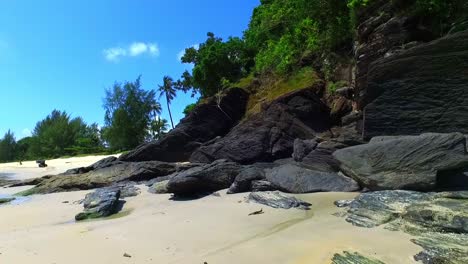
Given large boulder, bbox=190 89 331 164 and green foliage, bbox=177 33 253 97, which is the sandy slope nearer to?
green foliage, bbox=177 33 253 97

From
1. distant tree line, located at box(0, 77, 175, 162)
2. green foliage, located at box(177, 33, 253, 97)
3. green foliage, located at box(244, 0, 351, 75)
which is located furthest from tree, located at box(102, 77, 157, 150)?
green foliage, located at box(244, 0, 351, 75)

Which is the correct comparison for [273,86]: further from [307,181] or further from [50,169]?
[50,169]

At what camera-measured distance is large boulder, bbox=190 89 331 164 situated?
14.3 m

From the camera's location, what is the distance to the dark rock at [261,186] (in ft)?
31.8

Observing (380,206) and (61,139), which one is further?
(61,139)

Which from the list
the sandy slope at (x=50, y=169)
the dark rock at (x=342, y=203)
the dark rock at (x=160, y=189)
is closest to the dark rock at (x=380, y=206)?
the dark rock at (x=342, y=203)

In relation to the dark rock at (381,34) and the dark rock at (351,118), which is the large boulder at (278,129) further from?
the dark rock at (381,34)

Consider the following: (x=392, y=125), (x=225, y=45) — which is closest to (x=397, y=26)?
(x=392, y=125)

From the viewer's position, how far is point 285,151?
14.1 meters

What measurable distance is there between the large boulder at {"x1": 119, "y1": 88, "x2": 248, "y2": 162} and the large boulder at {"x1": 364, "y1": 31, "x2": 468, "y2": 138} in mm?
9844

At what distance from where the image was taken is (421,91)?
9594 mm

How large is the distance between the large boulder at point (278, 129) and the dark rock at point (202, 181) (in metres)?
3.36

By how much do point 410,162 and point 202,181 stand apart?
16.3ft

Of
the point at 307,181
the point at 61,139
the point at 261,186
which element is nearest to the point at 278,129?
the point at 261,186
